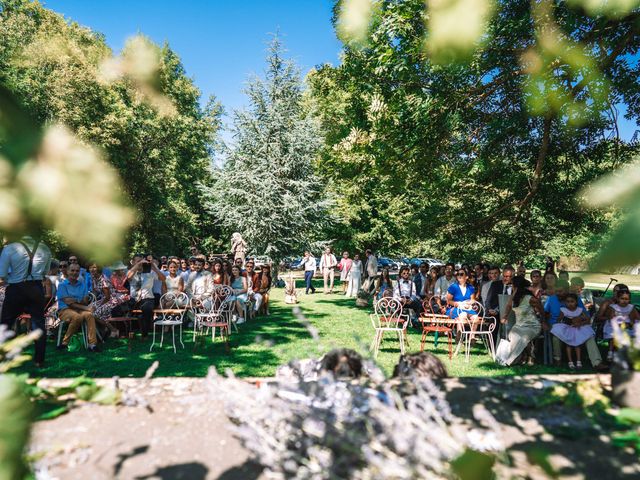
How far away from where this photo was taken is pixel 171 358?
24.3 feet

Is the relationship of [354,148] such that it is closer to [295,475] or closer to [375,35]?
[375,35]

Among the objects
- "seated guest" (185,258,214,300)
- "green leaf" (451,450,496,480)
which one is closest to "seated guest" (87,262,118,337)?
"seated guest" (185,258,214,300)

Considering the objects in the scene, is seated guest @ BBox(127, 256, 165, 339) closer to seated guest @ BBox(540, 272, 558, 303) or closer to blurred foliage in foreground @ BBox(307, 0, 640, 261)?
blurred foliage in foreground @ BBox(307, 0, 640, 261)

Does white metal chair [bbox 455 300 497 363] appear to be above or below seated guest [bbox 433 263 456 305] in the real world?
below

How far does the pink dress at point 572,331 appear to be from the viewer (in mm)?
7371

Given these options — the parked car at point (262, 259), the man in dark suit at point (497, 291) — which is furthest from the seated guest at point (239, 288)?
the parked car at point (262, 259)

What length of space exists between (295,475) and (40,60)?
2.03m

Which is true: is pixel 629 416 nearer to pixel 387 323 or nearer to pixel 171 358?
pixel 387 323

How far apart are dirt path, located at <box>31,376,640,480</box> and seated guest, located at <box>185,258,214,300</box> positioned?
21.4 ft

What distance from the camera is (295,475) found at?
2.09 metres

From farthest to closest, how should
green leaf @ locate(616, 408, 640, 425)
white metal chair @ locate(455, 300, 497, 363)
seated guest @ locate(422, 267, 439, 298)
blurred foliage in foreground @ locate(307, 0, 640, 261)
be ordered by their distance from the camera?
1. seated guest @ locate(422, 267, 439, 298)
2. white metal chair @ locate(455, 300, 497, 363)
3. blurred foliage in foreground @ locate(307, 0, 640, 261)
4. green leaf @ locate(616, 408, 640, 425)

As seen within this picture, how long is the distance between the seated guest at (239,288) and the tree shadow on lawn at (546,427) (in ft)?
27.1

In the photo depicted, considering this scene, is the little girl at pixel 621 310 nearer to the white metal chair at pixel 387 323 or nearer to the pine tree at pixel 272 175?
the white metal chair at pixel 387 323

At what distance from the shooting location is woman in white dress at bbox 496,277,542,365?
24.4 ft
